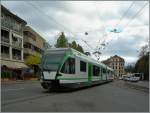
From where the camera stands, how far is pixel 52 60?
21938 millimetres

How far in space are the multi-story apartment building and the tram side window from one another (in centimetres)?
3450

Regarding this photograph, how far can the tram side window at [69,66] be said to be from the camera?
21859 millimetres

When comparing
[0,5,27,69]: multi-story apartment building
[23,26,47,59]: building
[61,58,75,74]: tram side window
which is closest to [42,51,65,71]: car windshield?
[61,58,75,74]: tram side window

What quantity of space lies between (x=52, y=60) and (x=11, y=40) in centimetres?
4153

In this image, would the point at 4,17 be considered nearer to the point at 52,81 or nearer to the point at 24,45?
the point at 24,45

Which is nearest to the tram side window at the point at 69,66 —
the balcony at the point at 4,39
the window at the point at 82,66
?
the window at the point at 82,66

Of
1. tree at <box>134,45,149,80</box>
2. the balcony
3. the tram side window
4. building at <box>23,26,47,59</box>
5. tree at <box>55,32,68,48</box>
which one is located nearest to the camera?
the tram side window

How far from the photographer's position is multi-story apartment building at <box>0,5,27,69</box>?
5866 cm

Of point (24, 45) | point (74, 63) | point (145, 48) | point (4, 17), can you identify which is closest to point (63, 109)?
point (74, 63)

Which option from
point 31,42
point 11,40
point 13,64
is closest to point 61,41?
point 31,42

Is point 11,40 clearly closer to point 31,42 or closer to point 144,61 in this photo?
point 31,42

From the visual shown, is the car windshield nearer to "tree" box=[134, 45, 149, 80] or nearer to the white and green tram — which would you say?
the white and green tram

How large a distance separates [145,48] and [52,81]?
8369 cm

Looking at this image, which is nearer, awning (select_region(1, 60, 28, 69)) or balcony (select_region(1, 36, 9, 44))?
awning (select_region(1, 60, 28, 69))
